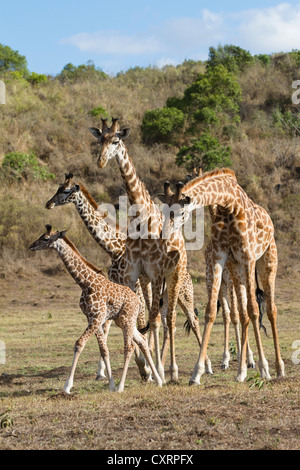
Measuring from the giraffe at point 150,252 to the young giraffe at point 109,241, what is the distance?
261mm

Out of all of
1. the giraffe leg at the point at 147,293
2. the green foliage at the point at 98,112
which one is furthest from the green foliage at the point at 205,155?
the giraffe leg at the point at 147,293

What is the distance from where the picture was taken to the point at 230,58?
98.9 ft

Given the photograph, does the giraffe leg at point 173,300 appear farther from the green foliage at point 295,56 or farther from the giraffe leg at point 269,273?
the green foliage at point 295,56

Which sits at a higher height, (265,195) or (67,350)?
(265,195)

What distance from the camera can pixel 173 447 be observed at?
496 cm

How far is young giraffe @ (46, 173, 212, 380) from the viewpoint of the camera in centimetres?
896

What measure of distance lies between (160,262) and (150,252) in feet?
0.61

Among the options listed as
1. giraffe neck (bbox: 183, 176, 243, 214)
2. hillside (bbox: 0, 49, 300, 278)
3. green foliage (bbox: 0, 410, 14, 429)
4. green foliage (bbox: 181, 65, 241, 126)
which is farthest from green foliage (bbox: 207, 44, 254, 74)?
green foliage (bbox: 0, 410, 14, 429)

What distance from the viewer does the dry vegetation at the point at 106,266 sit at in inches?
215

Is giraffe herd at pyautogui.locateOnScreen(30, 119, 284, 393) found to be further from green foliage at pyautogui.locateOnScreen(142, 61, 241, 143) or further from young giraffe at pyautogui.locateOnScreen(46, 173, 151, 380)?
green foliage at pyautogui.locateOnScreen(142, 61, 241, 143)

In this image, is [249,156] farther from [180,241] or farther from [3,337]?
[180,241]

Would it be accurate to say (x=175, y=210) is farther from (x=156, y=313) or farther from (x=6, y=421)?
(x=6, y=421)

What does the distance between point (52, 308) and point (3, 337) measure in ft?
11.3
